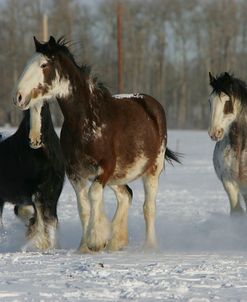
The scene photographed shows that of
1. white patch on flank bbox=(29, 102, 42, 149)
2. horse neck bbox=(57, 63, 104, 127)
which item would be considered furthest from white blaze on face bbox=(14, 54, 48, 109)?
white patch on flank bbox=(29, 102, 42, 149)

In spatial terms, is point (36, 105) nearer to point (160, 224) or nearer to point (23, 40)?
point (160, 224)

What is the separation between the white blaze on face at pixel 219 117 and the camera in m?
8.99

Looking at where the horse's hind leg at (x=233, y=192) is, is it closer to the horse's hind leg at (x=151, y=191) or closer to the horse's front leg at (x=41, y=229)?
the horse's hind leg at (x=151, y=191)

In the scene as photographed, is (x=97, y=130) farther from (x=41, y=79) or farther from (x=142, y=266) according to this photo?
(x=142, y=266)

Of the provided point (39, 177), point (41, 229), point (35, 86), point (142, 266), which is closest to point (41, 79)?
point (35, 86)

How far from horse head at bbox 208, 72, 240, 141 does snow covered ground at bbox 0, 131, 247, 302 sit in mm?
1452

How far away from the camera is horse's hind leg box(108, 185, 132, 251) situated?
8484 mm

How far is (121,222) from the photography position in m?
8.77

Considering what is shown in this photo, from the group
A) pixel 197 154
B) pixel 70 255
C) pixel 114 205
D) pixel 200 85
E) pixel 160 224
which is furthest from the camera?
pixel 200 85

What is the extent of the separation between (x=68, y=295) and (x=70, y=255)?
2271 millimetres

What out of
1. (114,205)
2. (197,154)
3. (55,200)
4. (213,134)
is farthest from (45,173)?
(197,154)

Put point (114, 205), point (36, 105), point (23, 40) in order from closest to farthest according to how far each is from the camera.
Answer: point (36, 105) < point (114, 205) < point (23, 40)

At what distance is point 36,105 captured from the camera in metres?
7.94

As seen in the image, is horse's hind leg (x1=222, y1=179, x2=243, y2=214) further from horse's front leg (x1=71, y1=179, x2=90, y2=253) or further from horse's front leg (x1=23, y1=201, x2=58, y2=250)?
horse's front leg (x1=23, y1=201, x2=58, y2=250)
